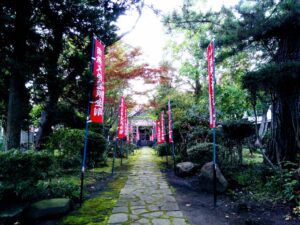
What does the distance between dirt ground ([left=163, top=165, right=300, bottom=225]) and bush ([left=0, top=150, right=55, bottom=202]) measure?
256 cm

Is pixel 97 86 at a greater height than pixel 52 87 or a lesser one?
lesser

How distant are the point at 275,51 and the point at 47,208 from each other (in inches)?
250

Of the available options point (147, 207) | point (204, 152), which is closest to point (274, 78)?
point (147, 207)

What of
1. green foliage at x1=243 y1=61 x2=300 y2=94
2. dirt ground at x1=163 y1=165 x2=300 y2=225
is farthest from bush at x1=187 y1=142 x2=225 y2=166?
green foliage at x1=243 y1=61 x2=300 y2=94

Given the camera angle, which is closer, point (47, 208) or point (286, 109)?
point (47, 208)

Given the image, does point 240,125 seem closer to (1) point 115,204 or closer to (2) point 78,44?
(1) point 115,204

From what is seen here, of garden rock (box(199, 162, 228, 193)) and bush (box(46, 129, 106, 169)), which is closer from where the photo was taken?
garden rock (box(199, 162, 228, 193))

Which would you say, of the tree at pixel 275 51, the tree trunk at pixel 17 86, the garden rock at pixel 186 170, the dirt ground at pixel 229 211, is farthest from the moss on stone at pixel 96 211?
the tree at pixel 275 51

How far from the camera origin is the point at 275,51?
21.3ft

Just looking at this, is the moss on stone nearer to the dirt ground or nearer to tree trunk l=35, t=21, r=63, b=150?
the dirt ground

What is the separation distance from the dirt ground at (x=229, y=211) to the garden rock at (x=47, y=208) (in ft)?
6.59

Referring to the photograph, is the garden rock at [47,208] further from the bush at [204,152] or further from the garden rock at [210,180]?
the bush at [204,152]

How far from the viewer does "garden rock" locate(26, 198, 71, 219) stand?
149 inches

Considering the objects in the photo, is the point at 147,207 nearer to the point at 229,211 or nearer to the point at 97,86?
the point at 229,211
